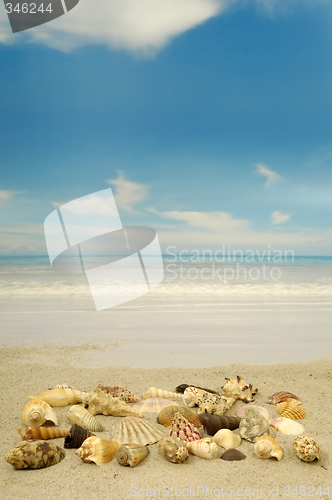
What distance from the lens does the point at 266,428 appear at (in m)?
2.16

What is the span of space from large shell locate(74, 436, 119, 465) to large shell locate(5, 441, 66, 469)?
14cm

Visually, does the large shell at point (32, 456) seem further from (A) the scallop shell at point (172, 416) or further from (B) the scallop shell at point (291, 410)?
(B) the scallop shell at point (291, 410)

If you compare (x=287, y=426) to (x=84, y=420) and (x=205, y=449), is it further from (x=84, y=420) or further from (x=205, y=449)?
(x=84, y=420)

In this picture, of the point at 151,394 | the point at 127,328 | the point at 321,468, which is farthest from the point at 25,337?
the point at 321,468

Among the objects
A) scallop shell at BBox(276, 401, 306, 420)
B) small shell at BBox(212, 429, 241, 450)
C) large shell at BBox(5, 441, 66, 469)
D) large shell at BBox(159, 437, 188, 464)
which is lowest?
scallop shell at BBox(276, 401, 306, 420)

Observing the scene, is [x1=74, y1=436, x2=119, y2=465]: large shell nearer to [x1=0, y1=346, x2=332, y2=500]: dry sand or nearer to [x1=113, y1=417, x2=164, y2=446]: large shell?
[x1=0, y1=346, x2=332, y2=500]: dry sand

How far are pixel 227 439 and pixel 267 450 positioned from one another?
0.24 meters

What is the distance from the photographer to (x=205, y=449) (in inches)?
74.2

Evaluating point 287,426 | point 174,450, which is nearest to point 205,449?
point 174,450

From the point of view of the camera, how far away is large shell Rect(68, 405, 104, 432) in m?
2.23

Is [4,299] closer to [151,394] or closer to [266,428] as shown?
[151,394]

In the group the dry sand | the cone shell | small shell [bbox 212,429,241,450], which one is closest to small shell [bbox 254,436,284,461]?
the dry sand

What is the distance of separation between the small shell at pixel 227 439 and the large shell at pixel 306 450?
0.33 metres

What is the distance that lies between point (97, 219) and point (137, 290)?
4758mm
